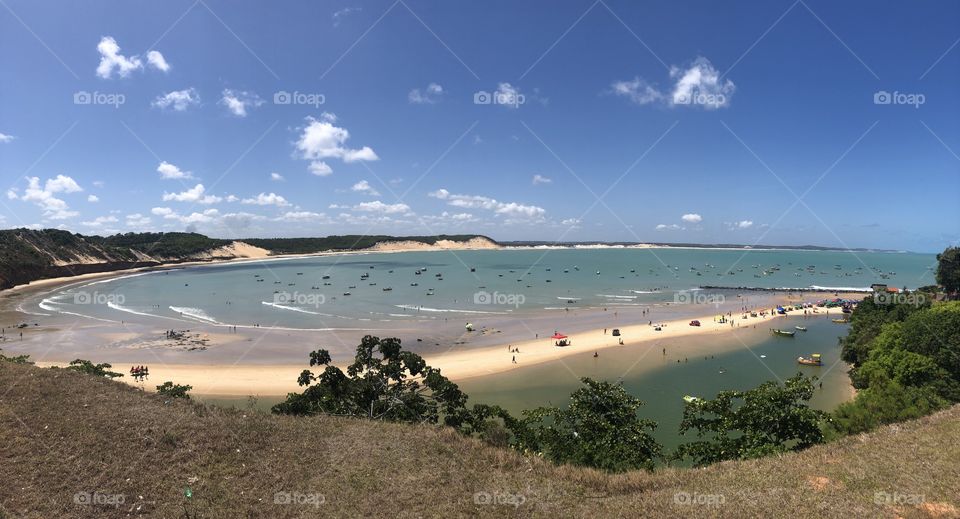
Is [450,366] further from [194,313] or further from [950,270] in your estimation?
A: [950,270]

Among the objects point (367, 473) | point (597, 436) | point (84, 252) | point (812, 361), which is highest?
point (84, 252)

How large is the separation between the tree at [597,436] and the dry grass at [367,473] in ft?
7.41

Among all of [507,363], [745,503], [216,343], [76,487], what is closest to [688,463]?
[745,503]

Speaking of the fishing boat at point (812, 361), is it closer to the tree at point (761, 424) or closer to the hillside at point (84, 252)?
the tree at point (761, 424)

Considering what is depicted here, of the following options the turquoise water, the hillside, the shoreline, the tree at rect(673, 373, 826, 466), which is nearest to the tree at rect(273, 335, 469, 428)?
the tree at rect(673, 373, 826, 466)

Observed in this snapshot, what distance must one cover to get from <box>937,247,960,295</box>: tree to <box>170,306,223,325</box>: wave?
86.3 meters

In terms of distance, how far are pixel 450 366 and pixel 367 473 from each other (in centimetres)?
2290

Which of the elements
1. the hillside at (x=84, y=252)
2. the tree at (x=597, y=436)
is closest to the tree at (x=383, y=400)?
the tree at (x=597, y=436)

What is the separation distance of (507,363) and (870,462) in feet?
85.0

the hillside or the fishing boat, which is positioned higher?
the hillside

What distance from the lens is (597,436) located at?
1465cm

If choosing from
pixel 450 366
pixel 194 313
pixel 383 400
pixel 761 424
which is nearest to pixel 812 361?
pixel 761 424

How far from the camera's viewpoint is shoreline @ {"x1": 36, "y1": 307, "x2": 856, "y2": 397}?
2917 centimetres

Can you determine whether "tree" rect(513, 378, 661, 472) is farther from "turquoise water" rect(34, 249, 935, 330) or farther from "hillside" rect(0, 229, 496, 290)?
"hillside" rect(0, 229, 496, 290)
